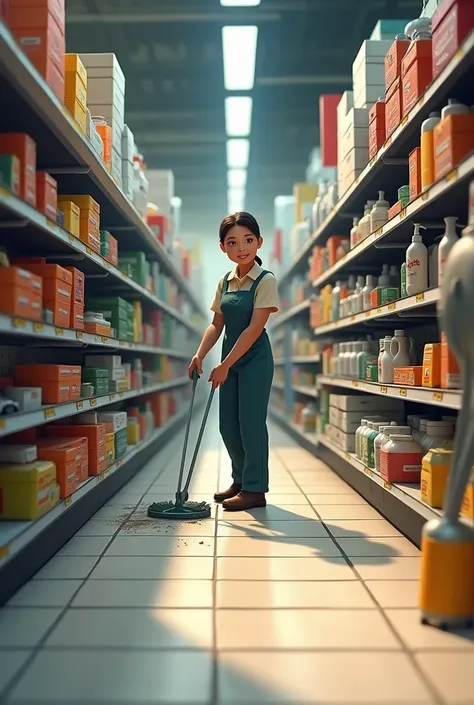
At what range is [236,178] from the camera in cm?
1245

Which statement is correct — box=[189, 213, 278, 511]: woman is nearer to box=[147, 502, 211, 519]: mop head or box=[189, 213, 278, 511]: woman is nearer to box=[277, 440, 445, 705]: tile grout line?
box=[147, 502, 211, 519]: mop head

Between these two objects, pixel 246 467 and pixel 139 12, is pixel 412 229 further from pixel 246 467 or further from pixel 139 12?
pixel 139 12

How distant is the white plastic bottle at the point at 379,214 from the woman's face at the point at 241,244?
710 millimetres

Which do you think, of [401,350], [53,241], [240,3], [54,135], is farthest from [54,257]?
[240,3]

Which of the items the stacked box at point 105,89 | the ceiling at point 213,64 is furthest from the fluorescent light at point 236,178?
the stacked box at point 105,89

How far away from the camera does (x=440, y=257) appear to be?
2553mm

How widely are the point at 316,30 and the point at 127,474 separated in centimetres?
507

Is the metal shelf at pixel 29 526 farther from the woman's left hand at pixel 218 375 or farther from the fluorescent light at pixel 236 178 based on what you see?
the fluorescent light at pixel 236 178

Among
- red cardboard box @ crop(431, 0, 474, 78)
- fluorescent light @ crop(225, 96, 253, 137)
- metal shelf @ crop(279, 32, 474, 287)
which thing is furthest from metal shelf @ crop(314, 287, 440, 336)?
fluorescent light @ crop(225, 96, 253, 137)

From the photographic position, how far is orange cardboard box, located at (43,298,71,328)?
2.78 meters

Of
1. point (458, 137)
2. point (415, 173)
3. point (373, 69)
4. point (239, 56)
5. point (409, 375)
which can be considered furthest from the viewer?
point (239, 56)

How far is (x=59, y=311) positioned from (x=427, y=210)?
1.68m

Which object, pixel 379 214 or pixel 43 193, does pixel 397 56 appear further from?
pixel 43 193

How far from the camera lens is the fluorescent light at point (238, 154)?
10445mm
